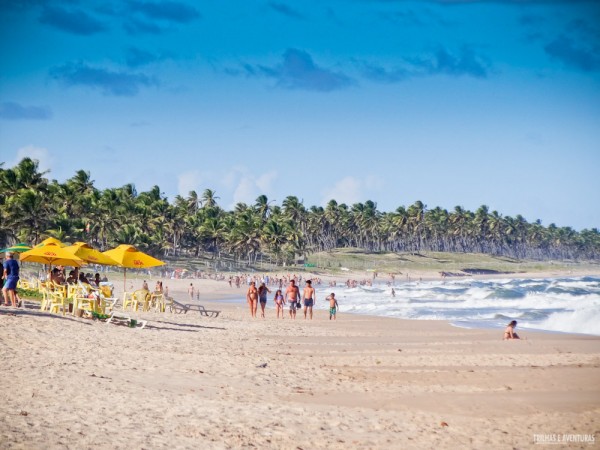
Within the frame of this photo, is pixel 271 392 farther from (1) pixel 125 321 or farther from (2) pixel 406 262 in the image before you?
(2) pixel 406 262

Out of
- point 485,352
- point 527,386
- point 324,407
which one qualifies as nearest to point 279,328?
point 485,352

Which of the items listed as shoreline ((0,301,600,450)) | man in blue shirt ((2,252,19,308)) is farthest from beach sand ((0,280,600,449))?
man in blue shirt ((2,252,19,308))

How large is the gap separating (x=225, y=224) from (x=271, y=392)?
303 ft

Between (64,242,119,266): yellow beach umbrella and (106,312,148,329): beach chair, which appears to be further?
(64,242,119,266): yellow beach umbrella

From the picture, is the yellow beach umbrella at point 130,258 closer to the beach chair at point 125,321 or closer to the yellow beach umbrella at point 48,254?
the yellow beach umbrella at point 48,254

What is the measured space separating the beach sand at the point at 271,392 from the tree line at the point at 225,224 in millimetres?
49632

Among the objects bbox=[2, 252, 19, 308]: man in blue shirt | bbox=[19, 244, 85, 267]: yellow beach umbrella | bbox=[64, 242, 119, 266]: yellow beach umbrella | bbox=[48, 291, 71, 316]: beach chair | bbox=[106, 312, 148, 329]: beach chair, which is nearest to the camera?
bbox=[2, 252, 19, 308]: man in blue shirt

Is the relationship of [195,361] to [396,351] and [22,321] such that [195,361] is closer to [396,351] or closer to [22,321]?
[22,321]

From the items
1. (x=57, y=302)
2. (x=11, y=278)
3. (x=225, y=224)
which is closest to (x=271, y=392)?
(x=11, y=278)

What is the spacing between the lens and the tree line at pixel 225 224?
201ft

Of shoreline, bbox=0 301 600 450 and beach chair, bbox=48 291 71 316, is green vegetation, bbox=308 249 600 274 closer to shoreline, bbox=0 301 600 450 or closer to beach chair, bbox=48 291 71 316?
beach chair, bbox=48 291 71 316

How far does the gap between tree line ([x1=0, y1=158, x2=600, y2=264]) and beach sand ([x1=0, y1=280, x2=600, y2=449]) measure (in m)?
49.6

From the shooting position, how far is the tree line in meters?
61.4

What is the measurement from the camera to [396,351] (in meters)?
16.4
